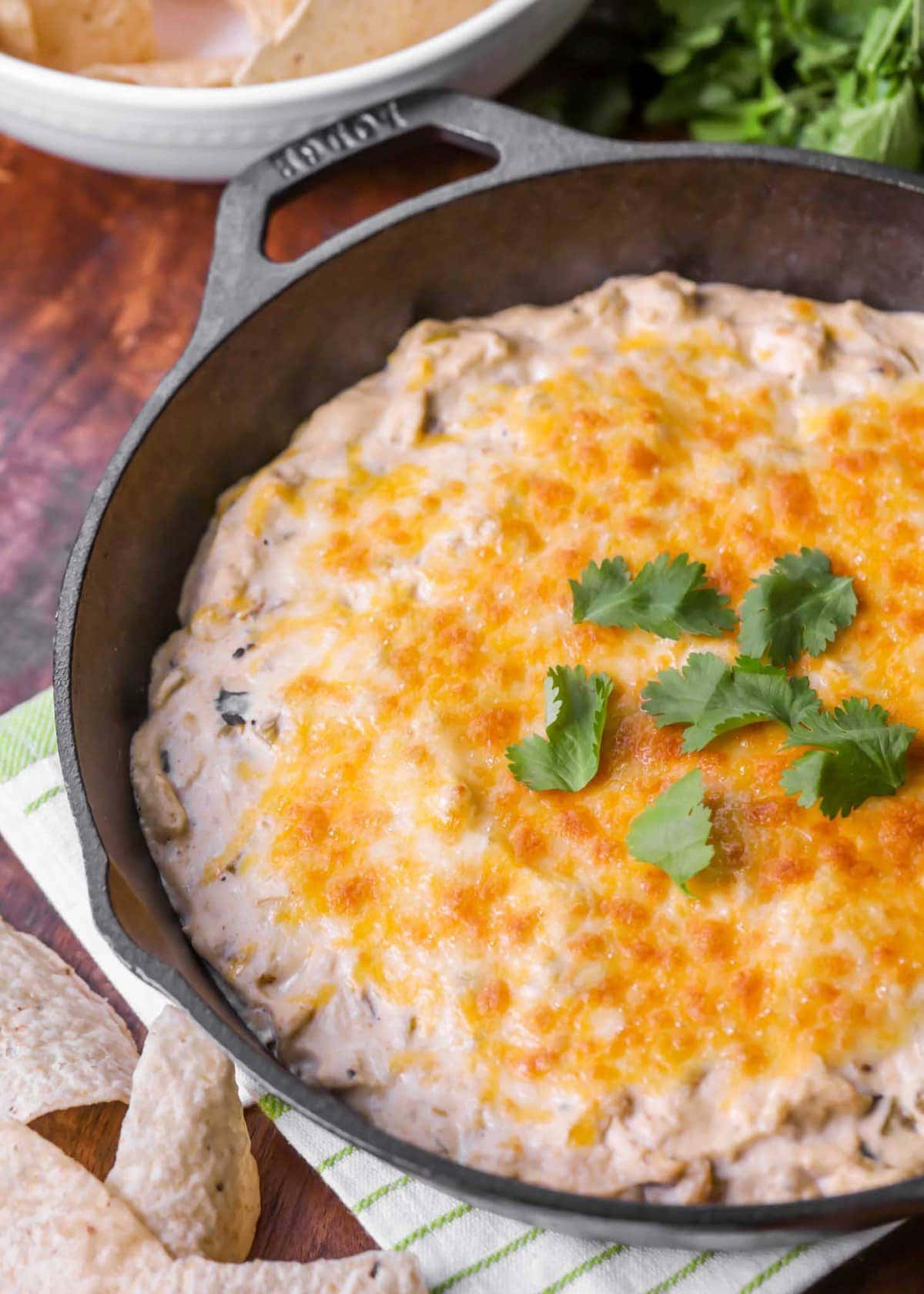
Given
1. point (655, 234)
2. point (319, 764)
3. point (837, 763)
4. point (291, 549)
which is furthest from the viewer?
point (655, 234)

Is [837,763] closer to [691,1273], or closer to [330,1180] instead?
[691,1273]

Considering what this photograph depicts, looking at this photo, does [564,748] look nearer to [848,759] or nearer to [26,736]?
[848,759]

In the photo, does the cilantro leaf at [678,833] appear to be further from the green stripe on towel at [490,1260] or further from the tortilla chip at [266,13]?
the tortilla chip at [266,13]

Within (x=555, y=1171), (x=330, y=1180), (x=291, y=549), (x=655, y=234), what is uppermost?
(x=655, y=234)

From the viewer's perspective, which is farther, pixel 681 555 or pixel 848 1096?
pixel 681 555

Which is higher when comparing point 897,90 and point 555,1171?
point 897,90

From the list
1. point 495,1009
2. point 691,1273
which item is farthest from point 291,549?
point 691,1273

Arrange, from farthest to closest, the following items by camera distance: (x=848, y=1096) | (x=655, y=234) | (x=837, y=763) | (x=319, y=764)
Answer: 1. (x=655, y=234)
2. (x=319, y=764)
3. (x=837, y=763)
4. (x=848, y=1096)
